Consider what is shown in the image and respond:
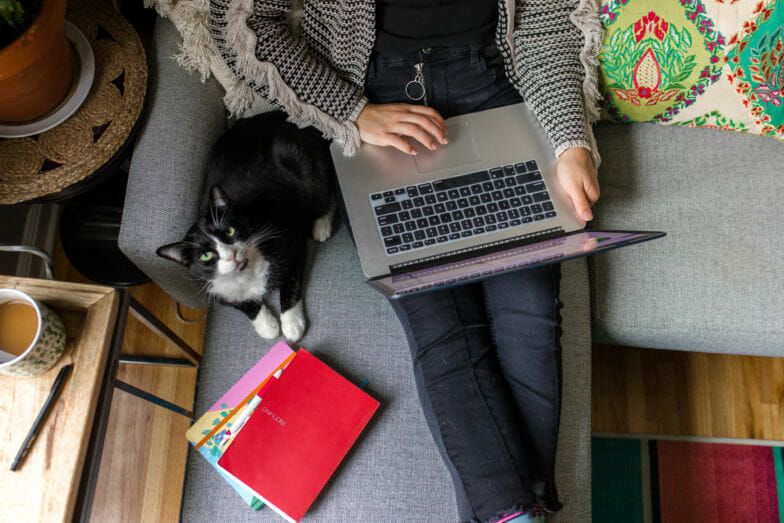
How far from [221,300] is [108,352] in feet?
0.97

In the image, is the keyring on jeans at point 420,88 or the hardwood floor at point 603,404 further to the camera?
the hardwood floor at point 603,404

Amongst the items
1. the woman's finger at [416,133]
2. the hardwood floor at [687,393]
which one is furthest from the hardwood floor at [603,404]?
the woman's finger at [416,133]

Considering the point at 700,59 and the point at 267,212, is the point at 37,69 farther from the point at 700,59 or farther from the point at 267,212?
the point at 700,59

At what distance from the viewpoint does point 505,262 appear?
2.81ft

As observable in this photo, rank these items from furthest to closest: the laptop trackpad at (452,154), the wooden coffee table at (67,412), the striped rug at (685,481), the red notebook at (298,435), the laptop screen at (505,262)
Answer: the striped rug at (685,481), the laptop trackpad at (452,154), the red notebook at (298,435), the laptop screen at (505,262), the wooden coffee table at (67,412)

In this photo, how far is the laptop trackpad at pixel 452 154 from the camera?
1.01 meters

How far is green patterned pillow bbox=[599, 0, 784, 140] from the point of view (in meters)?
1.01

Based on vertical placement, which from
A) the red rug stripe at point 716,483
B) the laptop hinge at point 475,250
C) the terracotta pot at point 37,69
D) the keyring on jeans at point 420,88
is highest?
the terracotta pot at point 37,69

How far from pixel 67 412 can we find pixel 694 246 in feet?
3.83

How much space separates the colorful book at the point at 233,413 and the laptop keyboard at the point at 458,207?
321mm

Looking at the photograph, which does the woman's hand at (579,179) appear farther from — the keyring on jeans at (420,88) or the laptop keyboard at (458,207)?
the keyring on jeans at (420,88)

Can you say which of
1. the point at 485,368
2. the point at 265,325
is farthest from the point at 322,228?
the point at 485,368

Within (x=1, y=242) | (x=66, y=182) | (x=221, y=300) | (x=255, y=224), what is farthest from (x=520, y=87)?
(x=1, y=242)

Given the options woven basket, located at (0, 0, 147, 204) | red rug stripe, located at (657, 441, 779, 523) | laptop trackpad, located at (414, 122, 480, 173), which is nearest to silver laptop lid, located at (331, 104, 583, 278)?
laptop trackpad, located at (414, 122, 480, 173)
